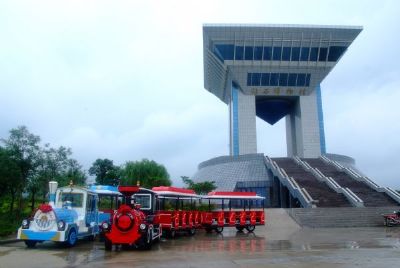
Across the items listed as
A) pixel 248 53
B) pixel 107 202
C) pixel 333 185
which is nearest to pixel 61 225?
pixel 107 202

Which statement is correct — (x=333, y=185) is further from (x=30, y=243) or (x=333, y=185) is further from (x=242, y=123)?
(x=30, y=243)

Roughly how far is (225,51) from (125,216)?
142 feet

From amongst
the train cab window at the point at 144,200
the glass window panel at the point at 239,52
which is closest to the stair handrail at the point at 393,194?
the train cab window at the point at 144,200

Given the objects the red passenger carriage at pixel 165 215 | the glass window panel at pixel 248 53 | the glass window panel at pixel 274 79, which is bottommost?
the red passenger carriage at pixel 165 215

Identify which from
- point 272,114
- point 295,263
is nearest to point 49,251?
point 295,263

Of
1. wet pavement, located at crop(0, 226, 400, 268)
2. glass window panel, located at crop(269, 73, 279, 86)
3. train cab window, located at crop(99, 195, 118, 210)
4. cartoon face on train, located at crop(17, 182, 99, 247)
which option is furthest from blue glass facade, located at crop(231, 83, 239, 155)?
wet pavement, located at crop(0, 226, 400, 268)

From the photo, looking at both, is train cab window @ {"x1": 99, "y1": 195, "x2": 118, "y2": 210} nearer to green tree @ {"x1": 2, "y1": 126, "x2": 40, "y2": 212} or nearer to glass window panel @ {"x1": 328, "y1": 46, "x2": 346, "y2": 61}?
green tree @ {"x1": 2, "y1": 126, "x2": 40, "y2": 212}

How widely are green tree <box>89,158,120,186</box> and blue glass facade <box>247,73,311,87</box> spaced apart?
880 inches

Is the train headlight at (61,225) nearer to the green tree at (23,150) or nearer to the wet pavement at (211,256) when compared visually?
the wet pavement at (211,256)

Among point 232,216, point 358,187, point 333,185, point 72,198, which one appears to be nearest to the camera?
point 72,198

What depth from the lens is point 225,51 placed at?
54.3 m

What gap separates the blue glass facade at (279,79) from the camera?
183ft

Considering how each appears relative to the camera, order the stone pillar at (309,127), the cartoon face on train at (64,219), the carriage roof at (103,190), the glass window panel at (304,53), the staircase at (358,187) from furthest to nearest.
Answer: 1. the stone pillar at (309,127)
2. the glass window panel at (304,53)
3. the staircase at (358,187)
4. the carriage roof at (103,190)
5. the cartoon face on train at (64,219)

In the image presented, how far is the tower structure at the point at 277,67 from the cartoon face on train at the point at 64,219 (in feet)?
130
